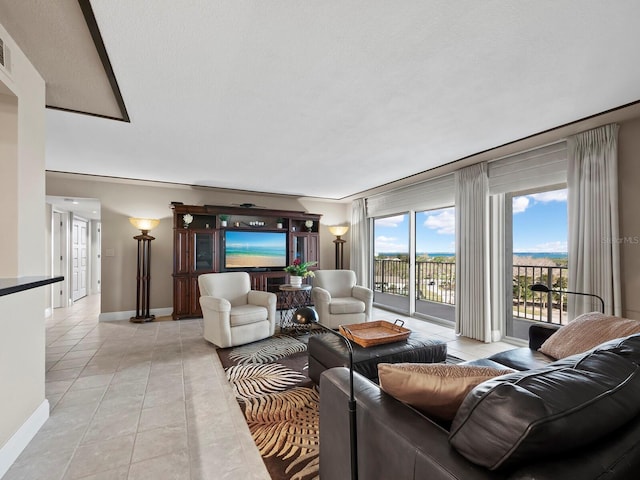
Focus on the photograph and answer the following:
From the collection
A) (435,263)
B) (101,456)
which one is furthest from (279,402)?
(435,263)

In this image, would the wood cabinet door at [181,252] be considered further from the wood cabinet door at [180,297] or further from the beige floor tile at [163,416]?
the beige floor tile at [163,416]

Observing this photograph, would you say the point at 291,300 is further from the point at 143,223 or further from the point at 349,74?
the point at 349,74

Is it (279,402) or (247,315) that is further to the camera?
(247,315)

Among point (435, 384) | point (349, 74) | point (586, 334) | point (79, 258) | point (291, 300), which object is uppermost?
point (349, 74)

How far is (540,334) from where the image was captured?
2.32 meters

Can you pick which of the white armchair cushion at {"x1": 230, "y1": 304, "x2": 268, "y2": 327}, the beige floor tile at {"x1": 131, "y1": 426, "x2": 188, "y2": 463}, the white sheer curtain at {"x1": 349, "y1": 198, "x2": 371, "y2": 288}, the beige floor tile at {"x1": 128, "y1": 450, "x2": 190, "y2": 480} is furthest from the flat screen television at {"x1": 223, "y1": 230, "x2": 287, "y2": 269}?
the beige floor tile at {"x1": 128, "y1": 450, "x2": 190, "y2": 480}

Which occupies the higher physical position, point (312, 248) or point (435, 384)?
point (312, 248)

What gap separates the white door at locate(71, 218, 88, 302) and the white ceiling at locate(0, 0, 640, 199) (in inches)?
156

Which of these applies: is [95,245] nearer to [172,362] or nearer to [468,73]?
[172,362]

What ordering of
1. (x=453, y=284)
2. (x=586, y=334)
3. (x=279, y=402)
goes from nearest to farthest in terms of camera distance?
(x=586, y=334), (x=279, y=402), (x=453, y=284)

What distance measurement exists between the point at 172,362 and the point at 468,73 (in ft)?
12.0

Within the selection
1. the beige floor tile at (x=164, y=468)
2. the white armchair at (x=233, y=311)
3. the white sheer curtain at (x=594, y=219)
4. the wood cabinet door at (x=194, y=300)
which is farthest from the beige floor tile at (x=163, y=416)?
the white sheer curtain at (x=594, y=219)

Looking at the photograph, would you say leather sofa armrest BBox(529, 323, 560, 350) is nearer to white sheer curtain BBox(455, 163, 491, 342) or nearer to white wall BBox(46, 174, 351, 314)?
white sheer curtain BBox(455, 163, 491, 342)

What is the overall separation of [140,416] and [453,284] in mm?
5298
